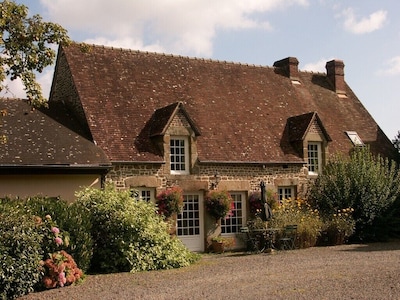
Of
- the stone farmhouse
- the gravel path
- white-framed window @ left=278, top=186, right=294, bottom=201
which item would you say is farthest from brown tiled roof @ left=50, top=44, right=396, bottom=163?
the gravel path

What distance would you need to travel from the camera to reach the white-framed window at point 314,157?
2288cm

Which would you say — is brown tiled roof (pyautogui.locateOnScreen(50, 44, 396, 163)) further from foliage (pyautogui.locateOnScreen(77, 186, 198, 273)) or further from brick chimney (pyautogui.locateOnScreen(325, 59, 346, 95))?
foliage (pyautogui.locateOnScreen(77, 186, 198, 273))

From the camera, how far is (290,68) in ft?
87.9

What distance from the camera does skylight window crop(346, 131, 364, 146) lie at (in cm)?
2445

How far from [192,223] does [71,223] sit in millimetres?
6956

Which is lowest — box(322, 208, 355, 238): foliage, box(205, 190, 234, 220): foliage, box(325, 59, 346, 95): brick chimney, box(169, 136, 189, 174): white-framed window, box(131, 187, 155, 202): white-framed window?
box(322, 208, 355, 238): foliage

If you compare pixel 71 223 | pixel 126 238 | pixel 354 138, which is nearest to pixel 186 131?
pixel 126 238

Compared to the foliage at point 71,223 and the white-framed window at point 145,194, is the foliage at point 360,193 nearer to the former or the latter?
the white-framed window at point 145,194

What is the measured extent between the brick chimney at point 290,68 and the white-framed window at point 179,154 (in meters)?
9.03

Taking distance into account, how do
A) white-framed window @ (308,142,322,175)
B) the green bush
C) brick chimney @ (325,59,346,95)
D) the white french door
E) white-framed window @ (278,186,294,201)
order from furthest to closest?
brick chimney @ (325,59,346,95) < white-framed window @ (308,142,322,175) < white-framed window @ (278,186,294,201) < the white french door < the green bush

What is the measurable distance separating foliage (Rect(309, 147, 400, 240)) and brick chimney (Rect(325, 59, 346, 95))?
6.96m

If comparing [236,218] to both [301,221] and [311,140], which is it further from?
[311,140]

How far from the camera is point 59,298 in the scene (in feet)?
36.0

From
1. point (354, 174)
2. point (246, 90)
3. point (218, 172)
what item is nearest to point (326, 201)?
point (354, 174)
